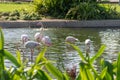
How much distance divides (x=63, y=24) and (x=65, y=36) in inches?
107

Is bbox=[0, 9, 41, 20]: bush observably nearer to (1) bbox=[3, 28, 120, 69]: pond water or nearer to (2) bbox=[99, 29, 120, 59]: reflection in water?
(1) bbox=[3, 28, 120, 69]: pond water

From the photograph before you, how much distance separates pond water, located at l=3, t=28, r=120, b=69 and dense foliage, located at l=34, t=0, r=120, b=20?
6.21 feet

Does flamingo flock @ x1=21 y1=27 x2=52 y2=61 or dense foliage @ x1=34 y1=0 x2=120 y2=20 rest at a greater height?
flamingo flock @ x1=21 y1=27 x2=52 y2=61

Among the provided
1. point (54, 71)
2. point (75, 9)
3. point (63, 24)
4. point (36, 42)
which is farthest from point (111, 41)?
point (54, 71)

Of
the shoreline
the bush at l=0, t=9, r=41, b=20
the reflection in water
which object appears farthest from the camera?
the bush at l=0, t=9, r=41, b=20

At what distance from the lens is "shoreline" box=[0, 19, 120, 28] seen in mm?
15711

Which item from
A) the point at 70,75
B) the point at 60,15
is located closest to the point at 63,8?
the point at 60,15

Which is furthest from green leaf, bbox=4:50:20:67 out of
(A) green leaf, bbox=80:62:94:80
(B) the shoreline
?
(B) the shoreline

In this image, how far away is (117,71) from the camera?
329 centimetres

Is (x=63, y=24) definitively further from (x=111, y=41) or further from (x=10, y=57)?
(x=10, y=57)

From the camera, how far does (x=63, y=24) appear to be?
53.2 ft

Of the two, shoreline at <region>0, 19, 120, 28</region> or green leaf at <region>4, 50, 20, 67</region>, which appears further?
shoreline at <region>0, 19, 120, 28</region>

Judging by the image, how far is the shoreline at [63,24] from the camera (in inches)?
619

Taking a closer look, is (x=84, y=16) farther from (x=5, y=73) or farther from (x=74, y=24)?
(x=5, y=73)
